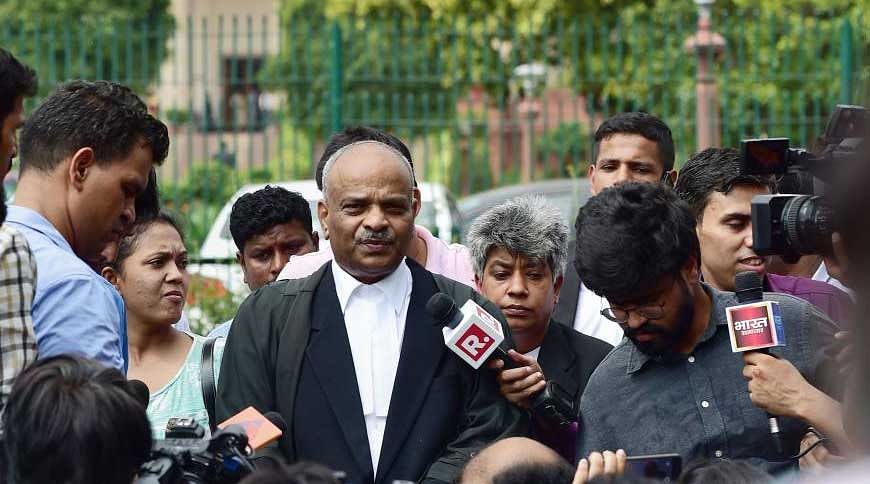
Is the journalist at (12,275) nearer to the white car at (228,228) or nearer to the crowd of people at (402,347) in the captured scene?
the crowd of people at (402,347)

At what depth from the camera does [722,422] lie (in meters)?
4.15

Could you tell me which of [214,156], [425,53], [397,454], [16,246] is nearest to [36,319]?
[16,246]

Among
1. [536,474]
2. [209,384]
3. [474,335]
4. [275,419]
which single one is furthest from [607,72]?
[536,474]

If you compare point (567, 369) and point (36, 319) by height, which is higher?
point (36, 319)

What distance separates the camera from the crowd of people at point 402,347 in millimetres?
3498

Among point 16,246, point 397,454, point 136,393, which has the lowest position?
point 397,454

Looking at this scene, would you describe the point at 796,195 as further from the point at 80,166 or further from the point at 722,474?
the point at 80,166

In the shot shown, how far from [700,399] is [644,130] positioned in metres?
2.32

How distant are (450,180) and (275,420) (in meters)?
8.88

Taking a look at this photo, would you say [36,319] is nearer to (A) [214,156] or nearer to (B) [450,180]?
(A) [214,156]

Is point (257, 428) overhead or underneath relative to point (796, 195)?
underneath

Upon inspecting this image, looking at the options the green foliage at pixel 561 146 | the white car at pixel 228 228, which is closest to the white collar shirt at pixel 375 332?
the white car at pixel 228 228

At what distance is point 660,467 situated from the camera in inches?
145

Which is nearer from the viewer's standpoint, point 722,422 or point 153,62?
point 722,422
